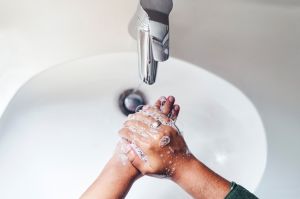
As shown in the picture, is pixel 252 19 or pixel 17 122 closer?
pixel 17 122

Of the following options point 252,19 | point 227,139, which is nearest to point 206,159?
point 227,139

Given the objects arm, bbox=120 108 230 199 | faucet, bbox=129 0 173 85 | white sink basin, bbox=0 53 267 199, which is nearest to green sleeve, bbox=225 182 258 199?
arm, bbox=120 108 230 199

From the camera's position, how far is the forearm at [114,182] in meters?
0.58

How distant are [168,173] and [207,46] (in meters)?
0.26

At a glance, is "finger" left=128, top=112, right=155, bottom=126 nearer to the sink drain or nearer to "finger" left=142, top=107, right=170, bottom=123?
"finger" left=142, top=107, right=170, bottom=123

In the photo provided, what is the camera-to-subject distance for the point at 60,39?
0.65 m

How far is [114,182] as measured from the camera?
0.60 metres

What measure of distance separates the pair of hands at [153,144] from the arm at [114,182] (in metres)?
0.01

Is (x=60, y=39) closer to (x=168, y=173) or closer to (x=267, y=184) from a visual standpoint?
(x=168, y=173)

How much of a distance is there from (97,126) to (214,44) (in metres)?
0.27

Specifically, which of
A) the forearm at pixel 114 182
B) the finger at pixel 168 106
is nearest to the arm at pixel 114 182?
Answer: the forearm at pixel 114 182

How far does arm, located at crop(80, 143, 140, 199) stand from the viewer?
1.92 feet

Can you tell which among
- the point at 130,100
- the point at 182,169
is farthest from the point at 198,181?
the point at 130,100

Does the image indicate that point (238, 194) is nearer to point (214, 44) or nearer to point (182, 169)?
point (182, 169)
